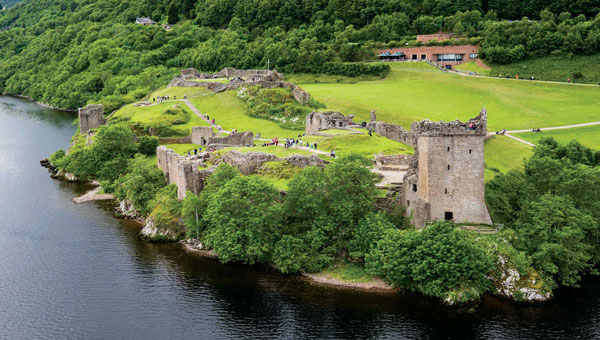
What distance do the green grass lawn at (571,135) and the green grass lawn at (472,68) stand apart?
33.8m

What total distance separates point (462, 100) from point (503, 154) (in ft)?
94.2

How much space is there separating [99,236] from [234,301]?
66.7ft

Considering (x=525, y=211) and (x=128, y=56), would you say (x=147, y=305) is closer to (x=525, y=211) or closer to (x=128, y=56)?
(x=525, y=211)

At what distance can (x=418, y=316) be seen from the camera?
45.1 metres

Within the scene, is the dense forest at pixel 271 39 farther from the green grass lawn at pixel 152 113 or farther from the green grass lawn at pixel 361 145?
the green grass lawn at pixel 361 145

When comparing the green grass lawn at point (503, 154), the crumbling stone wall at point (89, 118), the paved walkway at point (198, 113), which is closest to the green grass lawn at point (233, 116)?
the paved walkway at point (198, 113)

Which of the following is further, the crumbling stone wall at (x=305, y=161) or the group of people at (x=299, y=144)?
the group of people at (x=299, y=144)

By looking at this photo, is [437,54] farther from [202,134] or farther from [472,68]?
[202,134]

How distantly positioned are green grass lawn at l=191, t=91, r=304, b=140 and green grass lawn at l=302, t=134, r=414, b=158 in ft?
42.8

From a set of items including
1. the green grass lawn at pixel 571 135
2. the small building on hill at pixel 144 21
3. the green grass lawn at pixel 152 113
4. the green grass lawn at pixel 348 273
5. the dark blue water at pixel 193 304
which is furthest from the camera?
the small building on hill at pixel 144 21

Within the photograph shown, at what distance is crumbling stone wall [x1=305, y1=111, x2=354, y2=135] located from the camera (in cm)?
8481

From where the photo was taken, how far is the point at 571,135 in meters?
81.9

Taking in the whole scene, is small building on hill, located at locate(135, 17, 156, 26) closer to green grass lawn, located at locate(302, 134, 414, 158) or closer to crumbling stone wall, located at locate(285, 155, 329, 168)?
green grass lawn, located at locate(302, 134, 414, 158)

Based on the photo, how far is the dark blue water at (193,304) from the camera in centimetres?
4356
